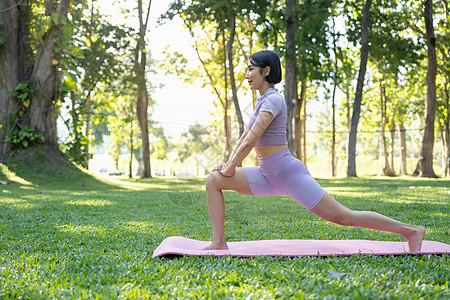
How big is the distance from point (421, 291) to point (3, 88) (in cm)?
1345

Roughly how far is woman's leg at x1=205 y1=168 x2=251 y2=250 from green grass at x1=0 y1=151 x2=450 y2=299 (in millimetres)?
339

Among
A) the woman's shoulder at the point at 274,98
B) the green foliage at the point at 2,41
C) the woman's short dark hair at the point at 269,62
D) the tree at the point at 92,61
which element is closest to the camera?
the woman's shoulder at the point at 274,98

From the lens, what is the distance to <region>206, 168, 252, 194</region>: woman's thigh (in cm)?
366

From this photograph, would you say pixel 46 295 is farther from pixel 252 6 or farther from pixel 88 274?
pixel 252 6

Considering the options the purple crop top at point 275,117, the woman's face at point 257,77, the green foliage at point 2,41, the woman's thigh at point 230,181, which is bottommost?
the woman's thigh at point 230,181

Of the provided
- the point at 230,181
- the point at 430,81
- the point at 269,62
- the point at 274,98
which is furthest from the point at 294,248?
the point at 430,81

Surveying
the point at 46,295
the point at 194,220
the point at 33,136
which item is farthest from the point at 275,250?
the point at 33,136

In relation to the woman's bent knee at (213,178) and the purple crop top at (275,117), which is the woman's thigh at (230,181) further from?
the purple crop top at (275,117)

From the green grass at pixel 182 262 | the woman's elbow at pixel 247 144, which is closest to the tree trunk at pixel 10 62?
the green grass at pixel 182 262

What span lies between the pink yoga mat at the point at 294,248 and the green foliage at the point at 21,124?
10219 mm

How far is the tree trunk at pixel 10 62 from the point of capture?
1314cm

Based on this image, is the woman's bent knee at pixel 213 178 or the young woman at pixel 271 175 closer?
the young woman at pixel 271 175

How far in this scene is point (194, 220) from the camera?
20.4ft

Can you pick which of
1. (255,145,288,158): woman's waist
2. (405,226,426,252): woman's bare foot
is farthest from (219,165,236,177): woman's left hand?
(405,226,426,252): woman's bare foot
